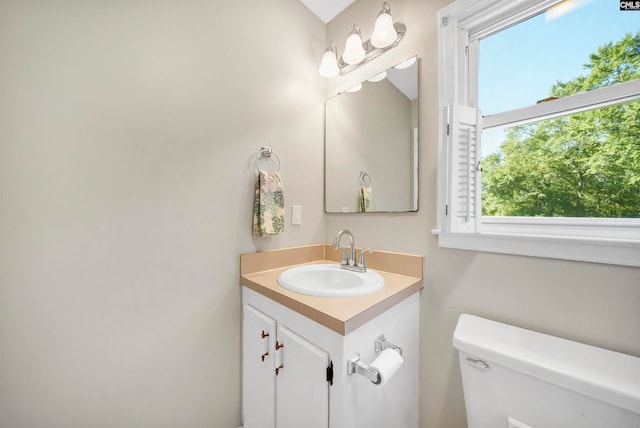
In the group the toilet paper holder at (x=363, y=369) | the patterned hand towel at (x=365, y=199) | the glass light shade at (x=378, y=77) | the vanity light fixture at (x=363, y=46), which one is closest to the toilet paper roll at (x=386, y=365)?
the toilet paper holder at (x=363, y=369)

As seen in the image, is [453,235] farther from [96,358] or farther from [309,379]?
[96,358]

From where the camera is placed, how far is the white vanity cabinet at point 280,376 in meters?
0.81

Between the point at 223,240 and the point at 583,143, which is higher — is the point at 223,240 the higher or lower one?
the lower one

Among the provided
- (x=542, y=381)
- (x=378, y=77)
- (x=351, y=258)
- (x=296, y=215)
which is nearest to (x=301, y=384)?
(x=351, y=258)

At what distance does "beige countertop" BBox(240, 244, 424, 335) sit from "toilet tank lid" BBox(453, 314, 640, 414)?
0.28 m

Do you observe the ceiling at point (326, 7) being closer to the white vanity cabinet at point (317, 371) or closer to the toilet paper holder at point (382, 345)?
the white vanity cabinet at point (317, 371)

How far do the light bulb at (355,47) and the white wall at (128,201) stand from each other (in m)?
0.41

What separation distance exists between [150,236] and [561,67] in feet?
5.55

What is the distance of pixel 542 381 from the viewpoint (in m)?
0.68

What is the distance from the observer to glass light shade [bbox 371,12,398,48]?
3.97 feet

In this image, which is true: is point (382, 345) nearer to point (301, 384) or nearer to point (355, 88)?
point (301, 384)

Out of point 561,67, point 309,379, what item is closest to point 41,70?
point 309,379

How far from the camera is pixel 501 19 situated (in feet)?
3.28

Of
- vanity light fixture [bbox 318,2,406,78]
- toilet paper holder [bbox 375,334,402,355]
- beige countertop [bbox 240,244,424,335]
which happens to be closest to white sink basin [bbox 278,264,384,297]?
beige countertop [bbox 240,244,424,335]
